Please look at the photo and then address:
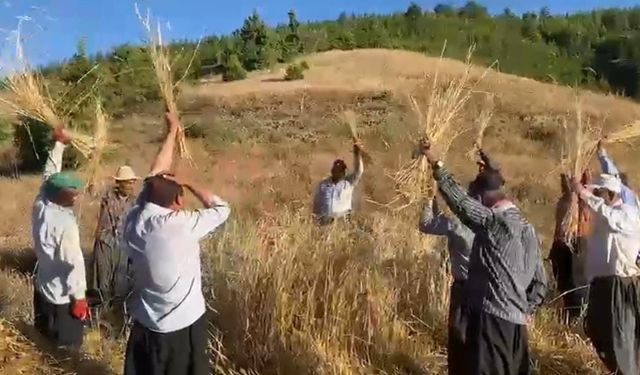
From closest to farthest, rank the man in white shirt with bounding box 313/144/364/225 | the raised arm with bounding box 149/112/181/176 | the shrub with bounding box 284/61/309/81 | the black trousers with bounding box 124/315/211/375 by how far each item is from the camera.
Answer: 1. the black trousers with bounding box 124/315/211/375
2. the raised arm with bounding box 149/112/181/176
3. the man in white shirt with bounding box 313/144/364/225
4. the shrub with bounding box 284/61/309/81

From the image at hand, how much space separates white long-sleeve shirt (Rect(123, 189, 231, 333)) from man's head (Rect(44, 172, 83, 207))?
3.49 ft

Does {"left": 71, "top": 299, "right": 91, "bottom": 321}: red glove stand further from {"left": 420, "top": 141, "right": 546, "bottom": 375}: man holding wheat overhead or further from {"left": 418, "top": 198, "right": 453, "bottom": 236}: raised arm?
{"left": 420, "top": 141, "right": 546, "bottom": 375}: man holding wheat overhead

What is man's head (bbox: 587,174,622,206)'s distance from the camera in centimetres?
662

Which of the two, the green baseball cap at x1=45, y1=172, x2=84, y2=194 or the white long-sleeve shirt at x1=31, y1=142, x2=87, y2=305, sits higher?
the green baseball cap at x1=45, y1=172, x2=84, y2=194

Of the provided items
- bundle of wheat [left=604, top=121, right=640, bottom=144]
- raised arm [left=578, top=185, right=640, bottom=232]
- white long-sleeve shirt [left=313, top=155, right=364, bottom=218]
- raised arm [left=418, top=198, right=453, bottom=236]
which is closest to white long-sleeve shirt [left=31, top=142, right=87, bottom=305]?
raised arm [left=418, top=198, right=453, bottom=236]

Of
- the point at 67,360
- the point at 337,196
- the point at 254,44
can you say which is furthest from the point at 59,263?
the point at 254,44

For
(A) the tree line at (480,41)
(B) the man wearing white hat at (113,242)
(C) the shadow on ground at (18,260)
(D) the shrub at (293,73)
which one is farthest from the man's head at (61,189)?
(D) the shrub at (293,73)

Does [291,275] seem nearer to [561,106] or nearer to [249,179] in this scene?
[249,179]

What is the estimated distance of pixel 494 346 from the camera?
19.2 ft

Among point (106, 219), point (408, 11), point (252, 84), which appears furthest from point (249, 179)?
point (408, 11)

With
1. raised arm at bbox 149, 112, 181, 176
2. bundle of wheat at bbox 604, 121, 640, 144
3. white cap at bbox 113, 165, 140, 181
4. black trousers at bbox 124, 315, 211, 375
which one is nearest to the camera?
black trousers at bbox 124, 315, 211, 375

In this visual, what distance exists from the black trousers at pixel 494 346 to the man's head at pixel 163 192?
1.87 m

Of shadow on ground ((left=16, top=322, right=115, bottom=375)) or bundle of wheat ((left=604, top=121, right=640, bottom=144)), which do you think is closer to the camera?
shadow on ground ((left=16, top=322, right=115, bottom=375))

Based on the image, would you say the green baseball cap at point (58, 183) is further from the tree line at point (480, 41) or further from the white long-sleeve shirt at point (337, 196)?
the tree line at point (480, 41)
